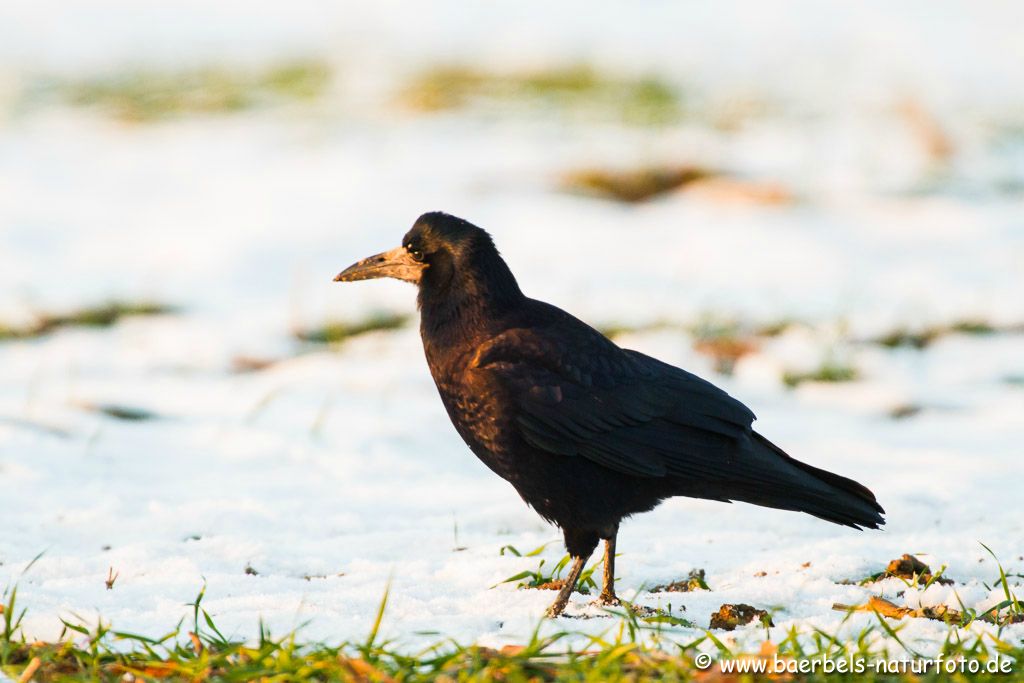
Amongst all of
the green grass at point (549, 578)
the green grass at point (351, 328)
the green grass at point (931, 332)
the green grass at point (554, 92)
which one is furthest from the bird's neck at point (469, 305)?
the green grass at point (554, 92)

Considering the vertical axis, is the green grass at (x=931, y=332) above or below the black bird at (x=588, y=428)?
above

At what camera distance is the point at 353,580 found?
404 cm

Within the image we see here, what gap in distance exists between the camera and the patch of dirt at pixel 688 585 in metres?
4.12

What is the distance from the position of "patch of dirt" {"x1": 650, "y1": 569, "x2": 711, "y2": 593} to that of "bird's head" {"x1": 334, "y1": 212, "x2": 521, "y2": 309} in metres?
1.12

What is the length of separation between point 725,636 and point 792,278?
19.4ft

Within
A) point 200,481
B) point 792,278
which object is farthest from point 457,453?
point 792,278

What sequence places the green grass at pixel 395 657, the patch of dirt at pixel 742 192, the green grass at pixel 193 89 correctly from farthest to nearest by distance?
the green grass at pixel 193 89
the patch of dirt at pixel 742 192
the green grass at pixel 395 657

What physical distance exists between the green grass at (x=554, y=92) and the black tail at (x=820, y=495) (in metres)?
9.33

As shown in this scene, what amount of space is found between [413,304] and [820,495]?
4908 millimetres

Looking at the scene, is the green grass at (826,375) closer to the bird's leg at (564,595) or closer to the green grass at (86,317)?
the bird's leg at (564,595)

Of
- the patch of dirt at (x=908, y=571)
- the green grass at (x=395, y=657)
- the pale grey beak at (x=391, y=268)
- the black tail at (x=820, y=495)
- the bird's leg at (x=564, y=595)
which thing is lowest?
the green grass at (x=395, y=657)

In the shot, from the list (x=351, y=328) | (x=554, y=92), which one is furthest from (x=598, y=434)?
(x=554, y=92)

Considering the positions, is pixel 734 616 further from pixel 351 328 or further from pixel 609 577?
pixel 351 328

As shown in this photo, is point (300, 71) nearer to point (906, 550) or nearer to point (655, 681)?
point (906, 550)
